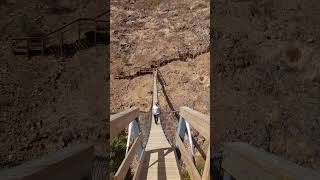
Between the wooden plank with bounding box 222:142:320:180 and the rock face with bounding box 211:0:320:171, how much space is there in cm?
162

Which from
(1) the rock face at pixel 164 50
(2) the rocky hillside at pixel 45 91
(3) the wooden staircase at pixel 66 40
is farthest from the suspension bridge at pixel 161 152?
(1) the rock face at pixel 164 50

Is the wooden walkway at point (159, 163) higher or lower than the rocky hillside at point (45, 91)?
lower

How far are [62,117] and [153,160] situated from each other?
103cm

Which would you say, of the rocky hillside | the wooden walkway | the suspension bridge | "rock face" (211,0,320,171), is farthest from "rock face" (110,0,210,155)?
the rocky hillside

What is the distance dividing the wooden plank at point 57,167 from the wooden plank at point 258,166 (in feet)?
0.87

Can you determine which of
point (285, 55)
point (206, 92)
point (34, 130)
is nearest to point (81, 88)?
point (34, 130)

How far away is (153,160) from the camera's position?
296 cm

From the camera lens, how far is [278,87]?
12.0 feet

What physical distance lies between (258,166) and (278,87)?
326cm

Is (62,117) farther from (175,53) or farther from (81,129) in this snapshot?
(175,53)

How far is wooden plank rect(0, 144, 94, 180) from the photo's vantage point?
486 mm

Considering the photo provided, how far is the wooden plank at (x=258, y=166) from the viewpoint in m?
0.47

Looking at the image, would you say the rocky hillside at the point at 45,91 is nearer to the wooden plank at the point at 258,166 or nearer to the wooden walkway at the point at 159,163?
the wooden walkway at the point at 159,163

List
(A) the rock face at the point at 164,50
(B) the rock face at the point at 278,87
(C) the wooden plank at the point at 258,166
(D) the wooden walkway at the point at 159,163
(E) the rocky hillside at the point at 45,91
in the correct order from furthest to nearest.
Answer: (A) the rock face at the point at 164,50, (B) the rock face at the point at 278,87, (D) the wooden walkway at the point at 159,163, (E) the rocky hillside at the point at 45,91, (C) the wooden plank at the point at 258,166
